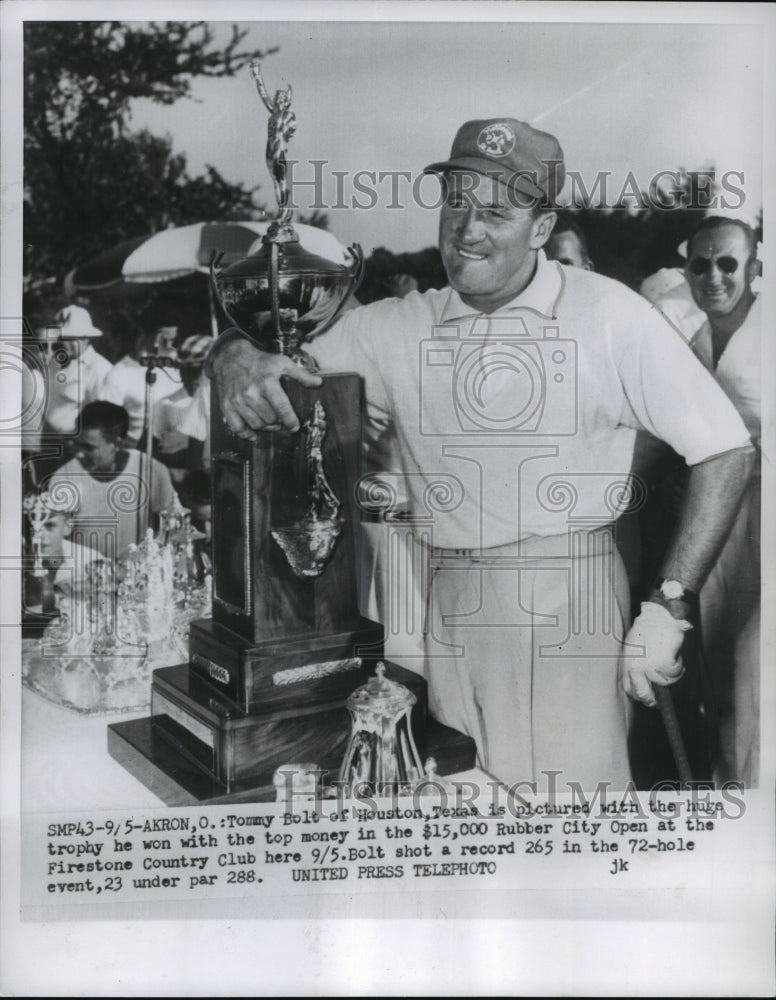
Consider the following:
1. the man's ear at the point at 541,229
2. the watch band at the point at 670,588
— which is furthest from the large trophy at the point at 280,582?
the watch band at the point at 670,588

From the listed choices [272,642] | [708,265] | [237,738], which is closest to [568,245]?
[708,265]

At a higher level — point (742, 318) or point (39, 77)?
point (39, 77)

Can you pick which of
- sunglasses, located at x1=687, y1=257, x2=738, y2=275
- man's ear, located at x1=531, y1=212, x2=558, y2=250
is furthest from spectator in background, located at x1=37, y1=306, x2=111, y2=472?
sunglasses, located at x1=687, y1=257, x2=738, y2=275

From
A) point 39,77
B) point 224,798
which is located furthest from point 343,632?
point 39,77

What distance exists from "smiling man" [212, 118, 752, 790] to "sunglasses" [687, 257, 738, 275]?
14cm

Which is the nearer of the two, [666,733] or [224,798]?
[224,798]

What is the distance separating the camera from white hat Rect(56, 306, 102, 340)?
1.96 metres

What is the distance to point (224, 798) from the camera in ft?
6.17

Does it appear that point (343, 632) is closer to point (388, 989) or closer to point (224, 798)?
point (224, 798)

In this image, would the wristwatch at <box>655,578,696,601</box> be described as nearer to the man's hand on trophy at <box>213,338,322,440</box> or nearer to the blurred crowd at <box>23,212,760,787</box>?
the blurred crowd at <box>23,212,760,787</box>

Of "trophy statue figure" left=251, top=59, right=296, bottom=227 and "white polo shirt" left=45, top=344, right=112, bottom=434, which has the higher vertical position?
"trophy statue figure" left=251, top=59, right=296, bottom=227

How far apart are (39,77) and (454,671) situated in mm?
1540

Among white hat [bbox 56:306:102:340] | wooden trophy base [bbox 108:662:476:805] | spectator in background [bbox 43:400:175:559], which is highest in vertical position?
white hat [bbox 56:306:102:340]

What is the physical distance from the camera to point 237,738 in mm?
1833
